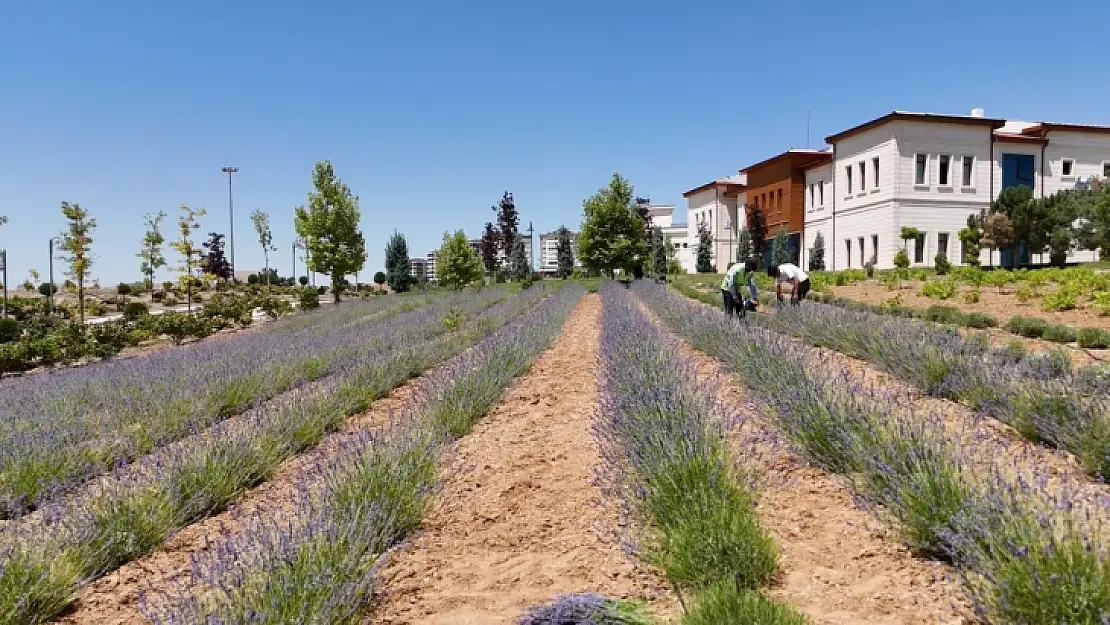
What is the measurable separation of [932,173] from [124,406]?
3778 centimetres

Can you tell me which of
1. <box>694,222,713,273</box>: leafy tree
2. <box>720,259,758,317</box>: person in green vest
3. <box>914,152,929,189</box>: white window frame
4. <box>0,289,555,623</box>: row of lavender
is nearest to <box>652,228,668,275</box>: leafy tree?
<box>694,222,713,273</box>: leafy tree

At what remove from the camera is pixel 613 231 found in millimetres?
39844

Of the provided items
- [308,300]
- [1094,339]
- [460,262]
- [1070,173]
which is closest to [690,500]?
[1094,339]

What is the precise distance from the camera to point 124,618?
2914 millimetres

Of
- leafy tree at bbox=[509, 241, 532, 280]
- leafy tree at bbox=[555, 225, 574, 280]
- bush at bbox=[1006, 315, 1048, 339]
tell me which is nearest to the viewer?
bush at bbox=[1006, 315, 1048, 339]

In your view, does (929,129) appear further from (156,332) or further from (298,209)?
(156,332)

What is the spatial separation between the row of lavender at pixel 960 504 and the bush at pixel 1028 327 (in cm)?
702

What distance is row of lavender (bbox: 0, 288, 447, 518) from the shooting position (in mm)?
4613

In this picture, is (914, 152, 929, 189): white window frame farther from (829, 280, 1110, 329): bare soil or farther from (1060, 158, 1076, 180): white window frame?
(829, 280, 1110, 329): bare soil

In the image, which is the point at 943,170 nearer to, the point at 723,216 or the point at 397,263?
the point at 723,216

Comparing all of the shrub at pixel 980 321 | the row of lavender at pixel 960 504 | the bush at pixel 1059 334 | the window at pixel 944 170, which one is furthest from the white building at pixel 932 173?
the row of lavender at pixel 960 504

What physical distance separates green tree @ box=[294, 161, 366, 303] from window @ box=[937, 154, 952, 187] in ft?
99.0

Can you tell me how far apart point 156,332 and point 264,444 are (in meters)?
15.5

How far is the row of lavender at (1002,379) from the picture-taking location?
13.6 feet
